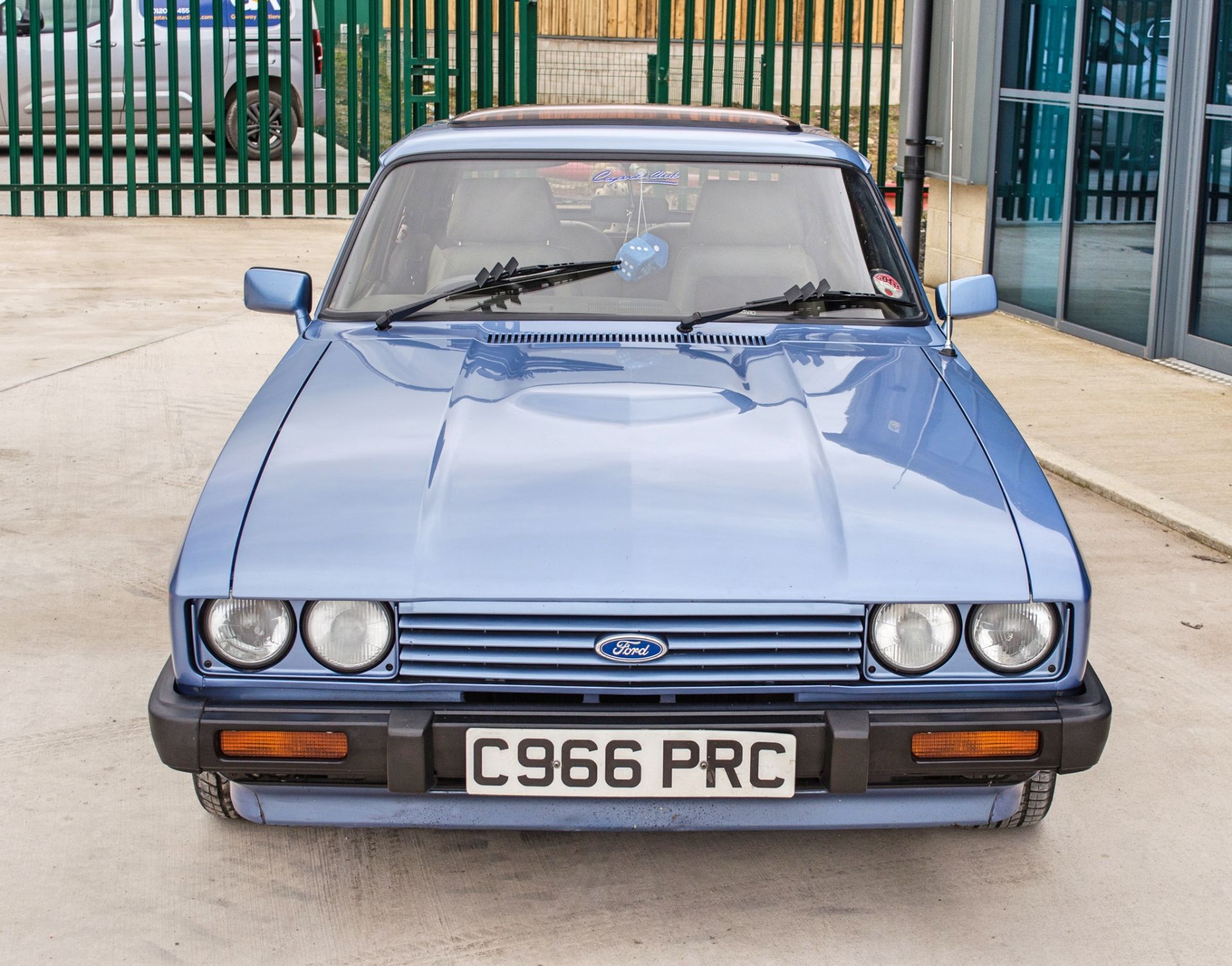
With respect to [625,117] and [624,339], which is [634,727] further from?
[625,117]

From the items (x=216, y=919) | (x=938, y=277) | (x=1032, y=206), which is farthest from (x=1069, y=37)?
(x=216, y=919)

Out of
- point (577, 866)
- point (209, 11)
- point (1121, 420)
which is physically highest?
point (209, 11)

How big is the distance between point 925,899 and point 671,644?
35.0 inches

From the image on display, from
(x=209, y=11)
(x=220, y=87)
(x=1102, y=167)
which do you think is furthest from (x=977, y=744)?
(x=209, y=11)

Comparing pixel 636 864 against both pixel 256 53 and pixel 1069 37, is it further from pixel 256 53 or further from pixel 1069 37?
pixel 256 53

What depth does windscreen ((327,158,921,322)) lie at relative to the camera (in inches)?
156

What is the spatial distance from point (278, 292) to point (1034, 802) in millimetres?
2431

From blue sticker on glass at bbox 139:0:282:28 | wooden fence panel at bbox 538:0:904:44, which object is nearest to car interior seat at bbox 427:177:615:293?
blue sticker on glass at bbox 139:0:282:28

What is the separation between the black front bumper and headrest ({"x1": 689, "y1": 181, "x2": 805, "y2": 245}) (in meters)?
1.70

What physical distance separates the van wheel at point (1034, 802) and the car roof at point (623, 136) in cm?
189

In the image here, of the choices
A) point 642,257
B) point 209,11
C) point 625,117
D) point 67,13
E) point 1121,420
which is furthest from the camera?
point 67,13

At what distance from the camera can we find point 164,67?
1574cm

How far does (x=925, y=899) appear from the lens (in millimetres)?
3068

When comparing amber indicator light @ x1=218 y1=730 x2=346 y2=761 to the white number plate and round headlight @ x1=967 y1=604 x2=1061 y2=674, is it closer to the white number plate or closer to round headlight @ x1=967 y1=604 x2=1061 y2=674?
the white number plate
